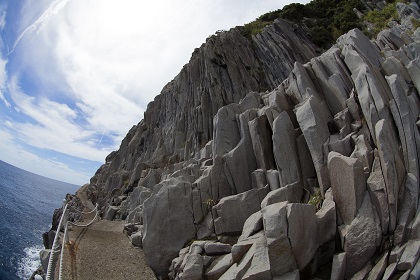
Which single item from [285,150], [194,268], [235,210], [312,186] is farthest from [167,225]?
[312,186]

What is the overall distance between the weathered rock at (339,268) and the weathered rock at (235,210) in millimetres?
6146

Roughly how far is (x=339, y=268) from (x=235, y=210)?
7095mm

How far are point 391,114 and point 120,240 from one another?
19.2 metres

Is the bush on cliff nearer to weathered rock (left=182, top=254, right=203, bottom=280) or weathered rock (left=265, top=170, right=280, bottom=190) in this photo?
weathered rock (left=265, top=170, right=280, bottom=190)

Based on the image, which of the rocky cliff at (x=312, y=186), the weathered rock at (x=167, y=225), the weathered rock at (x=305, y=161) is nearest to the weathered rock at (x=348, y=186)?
the rocky cliff at (x=312, y=186)

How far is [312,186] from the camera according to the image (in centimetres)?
1661

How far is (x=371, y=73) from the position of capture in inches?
653

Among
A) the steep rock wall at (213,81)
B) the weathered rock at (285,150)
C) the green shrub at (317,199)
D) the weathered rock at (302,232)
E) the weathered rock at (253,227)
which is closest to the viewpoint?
the weathered rock at (302,232)

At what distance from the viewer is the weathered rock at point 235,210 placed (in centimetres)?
1720

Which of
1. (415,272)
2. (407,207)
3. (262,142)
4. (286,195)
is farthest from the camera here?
(262,142)

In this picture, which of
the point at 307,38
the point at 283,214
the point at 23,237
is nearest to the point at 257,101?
the point at 283,214

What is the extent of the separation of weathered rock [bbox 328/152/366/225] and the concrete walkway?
34.9 ft

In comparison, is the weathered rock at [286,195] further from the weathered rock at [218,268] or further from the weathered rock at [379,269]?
the weathered rock at [379,269]

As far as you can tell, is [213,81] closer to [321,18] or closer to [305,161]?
[321,18]
